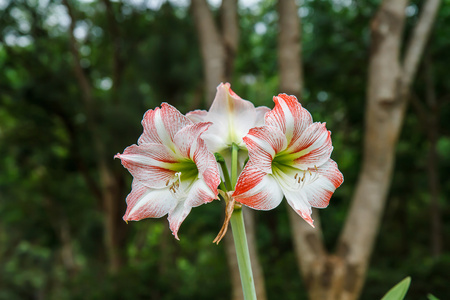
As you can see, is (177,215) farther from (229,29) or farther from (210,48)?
(229,29)

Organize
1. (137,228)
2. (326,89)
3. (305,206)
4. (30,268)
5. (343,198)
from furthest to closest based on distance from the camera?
(30,268) → (137,228) → (343,198) → (326,89) → (305,206)

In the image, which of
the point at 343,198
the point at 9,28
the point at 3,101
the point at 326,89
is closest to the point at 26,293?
the point at 3,101

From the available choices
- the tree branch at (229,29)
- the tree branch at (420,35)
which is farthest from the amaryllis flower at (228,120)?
the tree branch at (229,29)

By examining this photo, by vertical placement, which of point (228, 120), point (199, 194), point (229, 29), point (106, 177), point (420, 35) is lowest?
point (199, 194)

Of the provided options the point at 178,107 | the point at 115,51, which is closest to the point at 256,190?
the point at 178,107

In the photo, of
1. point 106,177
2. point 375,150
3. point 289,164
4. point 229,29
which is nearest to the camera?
point 289,164

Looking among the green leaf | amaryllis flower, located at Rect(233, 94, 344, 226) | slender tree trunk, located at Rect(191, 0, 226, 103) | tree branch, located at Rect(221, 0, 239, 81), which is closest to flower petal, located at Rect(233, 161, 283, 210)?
amaryllis flower, located at Rect(233, 94, 344, 226)

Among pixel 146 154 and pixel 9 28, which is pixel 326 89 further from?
pixel 146 154
